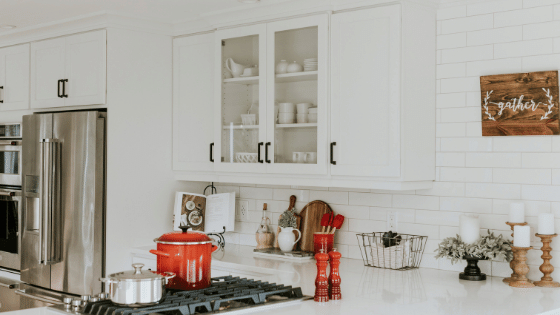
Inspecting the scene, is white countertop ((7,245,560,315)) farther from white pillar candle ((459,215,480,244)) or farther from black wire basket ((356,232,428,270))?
white pillar candle ((459,215,480,244))

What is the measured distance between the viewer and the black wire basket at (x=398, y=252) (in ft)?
10.2

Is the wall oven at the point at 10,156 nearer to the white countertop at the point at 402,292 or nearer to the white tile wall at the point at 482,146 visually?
the white countertop at the point at 402,292

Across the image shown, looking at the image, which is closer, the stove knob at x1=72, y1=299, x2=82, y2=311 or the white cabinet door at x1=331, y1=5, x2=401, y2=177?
the stove knob at x1=72, y1=299, x2=82, y2=311

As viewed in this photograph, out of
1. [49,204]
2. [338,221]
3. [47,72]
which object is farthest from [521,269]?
[47,72]

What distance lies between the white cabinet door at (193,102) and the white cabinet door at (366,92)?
0.96m

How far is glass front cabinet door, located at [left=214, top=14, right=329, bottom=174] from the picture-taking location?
3.18 m

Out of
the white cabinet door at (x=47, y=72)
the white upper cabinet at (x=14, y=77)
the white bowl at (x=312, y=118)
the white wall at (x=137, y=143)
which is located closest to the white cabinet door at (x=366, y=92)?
the white bowl at (x=312, y=118)

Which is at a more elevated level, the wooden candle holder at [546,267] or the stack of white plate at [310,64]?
the stack of white plate at [310,64]

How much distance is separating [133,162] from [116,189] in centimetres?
20

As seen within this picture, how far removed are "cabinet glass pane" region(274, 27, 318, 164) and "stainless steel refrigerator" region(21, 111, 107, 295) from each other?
3.64ft

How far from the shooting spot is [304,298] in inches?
93.6

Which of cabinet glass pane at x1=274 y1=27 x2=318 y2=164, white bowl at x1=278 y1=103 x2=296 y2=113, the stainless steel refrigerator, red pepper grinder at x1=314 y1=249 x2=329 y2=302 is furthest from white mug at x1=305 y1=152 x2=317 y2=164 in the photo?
the stainless steel refrigerator

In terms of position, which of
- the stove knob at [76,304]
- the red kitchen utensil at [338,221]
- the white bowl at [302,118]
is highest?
the white bowl at [302,118]

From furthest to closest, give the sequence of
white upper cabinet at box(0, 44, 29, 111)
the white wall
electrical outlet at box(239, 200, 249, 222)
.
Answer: white upper cabinet at box(0, 44, 29, 111) < electrical outlet at box(239, 200, 249, 222) < the white wall
